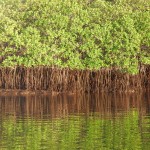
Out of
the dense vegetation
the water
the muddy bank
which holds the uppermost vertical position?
the dense vegetation

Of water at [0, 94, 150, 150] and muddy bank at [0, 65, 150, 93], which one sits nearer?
water at [0, 94, 150, 150]

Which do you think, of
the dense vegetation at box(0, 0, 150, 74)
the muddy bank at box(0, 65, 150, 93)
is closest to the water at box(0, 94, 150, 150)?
the muddy bank at box(0, 65, 150, 93)

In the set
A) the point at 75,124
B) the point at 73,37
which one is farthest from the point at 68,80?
the point at 75,124

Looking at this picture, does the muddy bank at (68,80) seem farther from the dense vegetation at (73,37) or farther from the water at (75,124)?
the water at (75,124)

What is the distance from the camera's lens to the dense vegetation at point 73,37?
53.7 metres

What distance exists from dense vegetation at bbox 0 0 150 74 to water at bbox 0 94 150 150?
25.4 ft

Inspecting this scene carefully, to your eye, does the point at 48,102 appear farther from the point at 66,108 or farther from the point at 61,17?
the point at 61,17

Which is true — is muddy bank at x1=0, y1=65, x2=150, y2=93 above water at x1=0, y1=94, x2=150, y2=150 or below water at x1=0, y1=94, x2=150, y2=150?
above

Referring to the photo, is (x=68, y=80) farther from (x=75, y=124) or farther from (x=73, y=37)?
(x=75, y=124)

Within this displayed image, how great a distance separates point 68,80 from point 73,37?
3.56 m

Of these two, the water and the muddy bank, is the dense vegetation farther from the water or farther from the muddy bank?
the water

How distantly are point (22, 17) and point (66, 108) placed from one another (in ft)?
60.0

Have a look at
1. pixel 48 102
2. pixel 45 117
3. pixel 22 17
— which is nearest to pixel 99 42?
pixel 22 17

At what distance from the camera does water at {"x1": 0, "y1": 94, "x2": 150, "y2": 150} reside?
2489 cm
